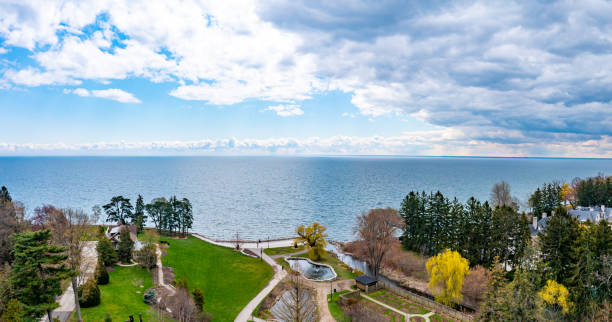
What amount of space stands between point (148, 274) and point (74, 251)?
50.3 ft

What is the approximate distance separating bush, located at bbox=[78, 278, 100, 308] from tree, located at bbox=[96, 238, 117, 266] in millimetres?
10443

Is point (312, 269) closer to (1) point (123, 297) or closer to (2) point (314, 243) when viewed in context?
(2) point (314, 243)

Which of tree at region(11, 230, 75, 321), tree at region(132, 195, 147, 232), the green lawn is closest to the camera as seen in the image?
tree at region(11, 230, 75, 321)

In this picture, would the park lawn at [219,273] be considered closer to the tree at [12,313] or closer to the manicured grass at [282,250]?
the manicured grass at [282,250]

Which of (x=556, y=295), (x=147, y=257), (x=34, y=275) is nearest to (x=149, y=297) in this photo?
(x=147, y=257)

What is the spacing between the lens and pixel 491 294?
90.8ft

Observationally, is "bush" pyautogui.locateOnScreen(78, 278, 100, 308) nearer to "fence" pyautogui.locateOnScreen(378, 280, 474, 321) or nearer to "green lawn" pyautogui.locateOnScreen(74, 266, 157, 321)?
"green lawn" pyautogui.locateOnScreen(74, 266, 157, 321)


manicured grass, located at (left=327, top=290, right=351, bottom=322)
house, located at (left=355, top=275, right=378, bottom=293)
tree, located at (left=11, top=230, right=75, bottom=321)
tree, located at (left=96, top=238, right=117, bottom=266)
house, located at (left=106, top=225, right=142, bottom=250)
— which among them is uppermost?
tree, located at (left=11, top=230, right=75, bottom=321)

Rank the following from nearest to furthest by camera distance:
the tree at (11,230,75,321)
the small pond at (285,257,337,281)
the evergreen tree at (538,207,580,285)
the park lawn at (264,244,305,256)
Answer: the tree at (11,230,75,321) < the evergreen tree at (538,207,580,285) < the small pond at (285,257,337,281) < the park lawn at (264,244,305,256)

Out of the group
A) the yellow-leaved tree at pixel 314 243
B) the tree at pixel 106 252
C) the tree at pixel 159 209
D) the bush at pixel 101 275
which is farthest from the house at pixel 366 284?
the tree at pixel 159 209

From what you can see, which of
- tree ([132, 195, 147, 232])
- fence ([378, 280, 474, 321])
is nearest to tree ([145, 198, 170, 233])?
tree ([132, 195, 147, 232])

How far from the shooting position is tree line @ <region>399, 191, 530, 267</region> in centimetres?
4831

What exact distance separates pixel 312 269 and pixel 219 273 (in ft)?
52.7

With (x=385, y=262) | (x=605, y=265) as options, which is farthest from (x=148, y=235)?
(x=605, y=265)
